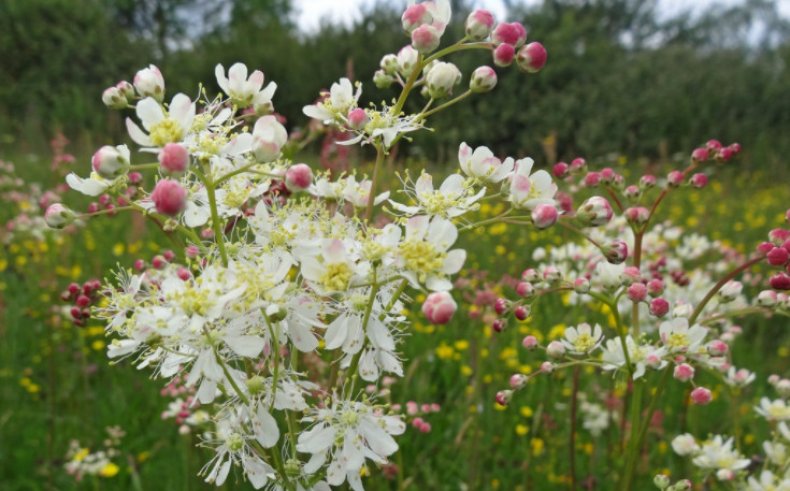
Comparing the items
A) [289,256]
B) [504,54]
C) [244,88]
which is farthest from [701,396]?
[244,88]

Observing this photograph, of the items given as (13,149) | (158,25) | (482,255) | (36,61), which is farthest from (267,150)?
(158,25)

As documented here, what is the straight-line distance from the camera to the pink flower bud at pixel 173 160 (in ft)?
2.69

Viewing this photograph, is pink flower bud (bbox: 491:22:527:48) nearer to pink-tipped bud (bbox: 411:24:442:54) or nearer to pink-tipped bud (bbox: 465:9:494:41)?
pink-tipped bud (bbox: 465:9:494:41)

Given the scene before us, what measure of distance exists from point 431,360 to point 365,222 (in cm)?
215

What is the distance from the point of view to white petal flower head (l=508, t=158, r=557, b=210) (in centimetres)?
102

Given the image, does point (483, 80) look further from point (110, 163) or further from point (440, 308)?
point (110, 163)

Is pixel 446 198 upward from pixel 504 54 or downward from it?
downward

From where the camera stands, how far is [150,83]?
1.03 m

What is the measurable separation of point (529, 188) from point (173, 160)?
1.75 feet

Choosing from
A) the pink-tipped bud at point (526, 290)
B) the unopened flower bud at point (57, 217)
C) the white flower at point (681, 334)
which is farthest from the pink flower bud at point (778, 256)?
the unopened flower bud at point (57, 217)

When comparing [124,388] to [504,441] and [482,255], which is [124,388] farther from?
[482,255]

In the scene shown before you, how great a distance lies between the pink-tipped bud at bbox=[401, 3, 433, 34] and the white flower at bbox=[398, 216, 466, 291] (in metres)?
0.35

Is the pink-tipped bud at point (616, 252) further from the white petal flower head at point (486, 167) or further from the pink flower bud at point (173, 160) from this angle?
the pink flower bud at point (173, 160)

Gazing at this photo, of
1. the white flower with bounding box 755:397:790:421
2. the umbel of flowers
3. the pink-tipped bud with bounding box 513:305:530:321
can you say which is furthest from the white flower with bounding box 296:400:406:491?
the white flower with bounding box 755:397:790:421
